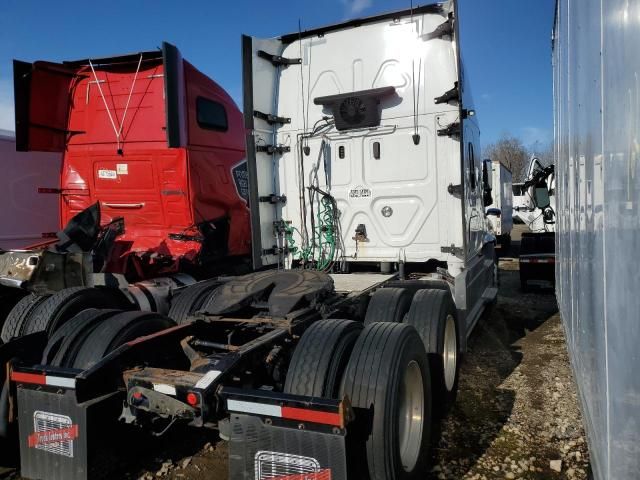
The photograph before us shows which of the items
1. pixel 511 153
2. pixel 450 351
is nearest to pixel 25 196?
pixel 450 351

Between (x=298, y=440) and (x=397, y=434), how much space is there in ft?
2.10

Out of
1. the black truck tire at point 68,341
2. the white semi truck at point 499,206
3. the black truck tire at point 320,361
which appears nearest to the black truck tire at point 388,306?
the black truck tire at point 320,361

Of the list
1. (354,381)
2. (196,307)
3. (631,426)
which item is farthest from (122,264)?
(631,426)

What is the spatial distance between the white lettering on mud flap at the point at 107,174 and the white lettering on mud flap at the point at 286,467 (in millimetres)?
5168

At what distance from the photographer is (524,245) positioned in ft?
35.9

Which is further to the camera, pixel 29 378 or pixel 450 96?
pixel 450 96

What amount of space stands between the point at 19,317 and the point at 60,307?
0.49m

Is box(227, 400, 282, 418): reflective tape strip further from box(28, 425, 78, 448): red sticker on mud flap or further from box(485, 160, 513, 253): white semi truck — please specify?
box(485, 160, 513, 253): white semi truck

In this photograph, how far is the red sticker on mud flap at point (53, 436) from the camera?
298 cm

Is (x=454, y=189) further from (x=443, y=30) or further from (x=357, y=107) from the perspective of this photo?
(x=443, y=30)

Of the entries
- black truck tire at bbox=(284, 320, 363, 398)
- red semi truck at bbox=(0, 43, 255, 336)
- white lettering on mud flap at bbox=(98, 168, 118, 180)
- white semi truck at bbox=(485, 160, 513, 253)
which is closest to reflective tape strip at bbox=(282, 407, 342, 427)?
black truck tire at bbox=(284, 320, 363, 398)

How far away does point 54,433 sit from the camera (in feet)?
9.92

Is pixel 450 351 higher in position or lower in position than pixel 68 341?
lower

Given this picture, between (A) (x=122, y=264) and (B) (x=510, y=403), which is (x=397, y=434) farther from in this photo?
(A) (x=122, y=264)
